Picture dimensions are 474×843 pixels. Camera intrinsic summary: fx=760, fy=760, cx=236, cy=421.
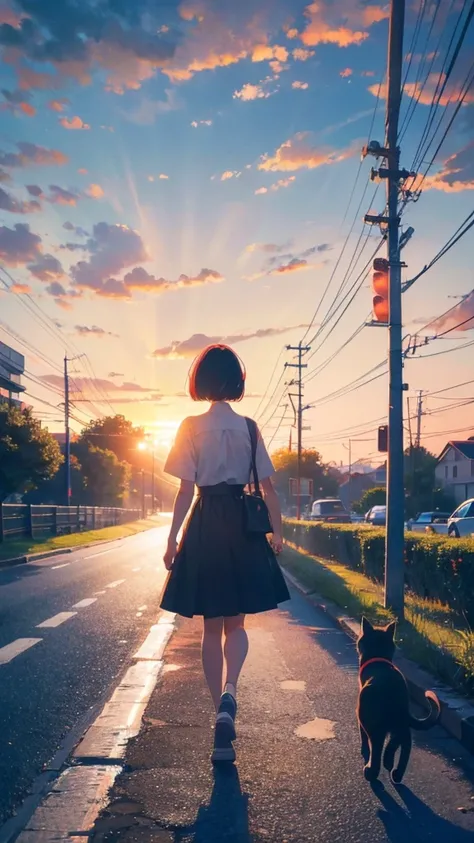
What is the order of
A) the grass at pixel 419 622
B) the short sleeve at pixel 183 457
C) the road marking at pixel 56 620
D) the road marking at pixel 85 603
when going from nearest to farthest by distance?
the short sleeve at pixel 183 457 → the grass at pixel 419 622 → the road marking at pixel 56 620 → the road marking at pixel 85 603

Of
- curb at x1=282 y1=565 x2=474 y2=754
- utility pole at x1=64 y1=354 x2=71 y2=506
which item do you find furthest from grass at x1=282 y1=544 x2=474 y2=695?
utility pole at x1=64 y1=354 x2=71 y2=506

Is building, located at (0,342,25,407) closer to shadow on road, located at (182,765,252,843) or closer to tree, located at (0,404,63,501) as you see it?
tree, located at (0,404,63,501)

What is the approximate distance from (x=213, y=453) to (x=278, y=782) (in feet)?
5.83

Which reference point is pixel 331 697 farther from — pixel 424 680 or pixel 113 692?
pixel 113 692

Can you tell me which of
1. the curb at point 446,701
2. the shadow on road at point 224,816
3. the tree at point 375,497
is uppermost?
the shadow on road at point 224,816

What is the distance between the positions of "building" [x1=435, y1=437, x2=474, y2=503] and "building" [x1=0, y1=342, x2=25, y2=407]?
4022 cm

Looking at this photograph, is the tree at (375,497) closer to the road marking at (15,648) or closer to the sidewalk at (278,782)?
the road marking at (15,648)

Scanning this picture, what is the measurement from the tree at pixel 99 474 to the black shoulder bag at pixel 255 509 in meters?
61.0

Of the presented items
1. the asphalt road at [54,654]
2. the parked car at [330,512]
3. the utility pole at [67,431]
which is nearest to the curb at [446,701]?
the asphalt road at [54,654]

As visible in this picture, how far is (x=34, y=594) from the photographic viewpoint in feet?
42.0

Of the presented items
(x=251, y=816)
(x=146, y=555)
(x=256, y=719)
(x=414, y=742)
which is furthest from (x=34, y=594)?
(x=146, y=555)

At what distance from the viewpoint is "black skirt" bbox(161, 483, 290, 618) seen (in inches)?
169

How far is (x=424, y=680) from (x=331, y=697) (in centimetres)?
73

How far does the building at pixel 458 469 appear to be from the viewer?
234ft
